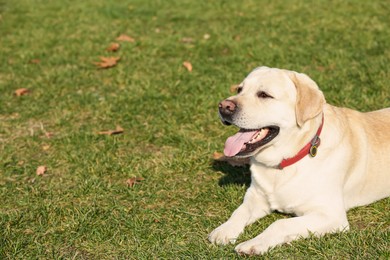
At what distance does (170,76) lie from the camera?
7.51 metres

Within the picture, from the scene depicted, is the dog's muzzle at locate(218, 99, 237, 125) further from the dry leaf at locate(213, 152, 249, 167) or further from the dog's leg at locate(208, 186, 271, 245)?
the dry leaf at locate(213, 152, 249, 167)

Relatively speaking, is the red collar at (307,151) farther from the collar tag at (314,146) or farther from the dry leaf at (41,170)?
the dry leaf at (41,170)

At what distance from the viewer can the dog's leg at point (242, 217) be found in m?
3.97

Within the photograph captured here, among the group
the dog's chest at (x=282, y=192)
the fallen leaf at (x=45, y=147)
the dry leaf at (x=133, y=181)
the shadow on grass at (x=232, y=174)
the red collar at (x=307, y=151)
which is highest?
the red collar at (x=307, y=151)

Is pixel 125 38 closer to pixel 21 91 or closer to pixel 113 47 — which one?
pixel 113 47

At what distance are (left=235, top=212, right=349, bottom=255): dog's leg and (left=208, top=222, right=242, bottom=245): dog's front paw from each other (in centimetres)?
18

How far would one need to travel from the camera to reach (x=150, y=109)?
6559mm

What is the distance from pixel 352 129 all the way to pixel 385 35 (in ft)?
15.6

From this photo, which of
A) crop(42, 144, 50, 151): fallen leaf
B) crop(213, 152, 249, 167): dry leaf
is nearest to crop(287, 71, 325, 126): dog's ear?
crop(213, 152, 249, 167): dry leaf

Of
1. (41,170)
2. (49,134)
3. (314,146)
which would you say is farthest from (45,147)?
(314,146)

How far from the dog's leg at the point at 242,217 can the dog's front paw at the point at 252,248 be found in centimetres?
21

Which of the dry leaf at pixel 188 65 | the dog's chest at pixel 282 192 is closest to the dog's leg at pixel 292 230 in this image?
Result: the dog's chest at pixel 282 192

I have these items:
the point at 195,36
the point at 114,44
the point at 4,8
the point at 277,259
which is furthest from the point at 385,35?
the point at 4,8

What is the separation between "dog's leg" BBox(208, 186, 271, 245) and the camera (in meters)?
3.97
